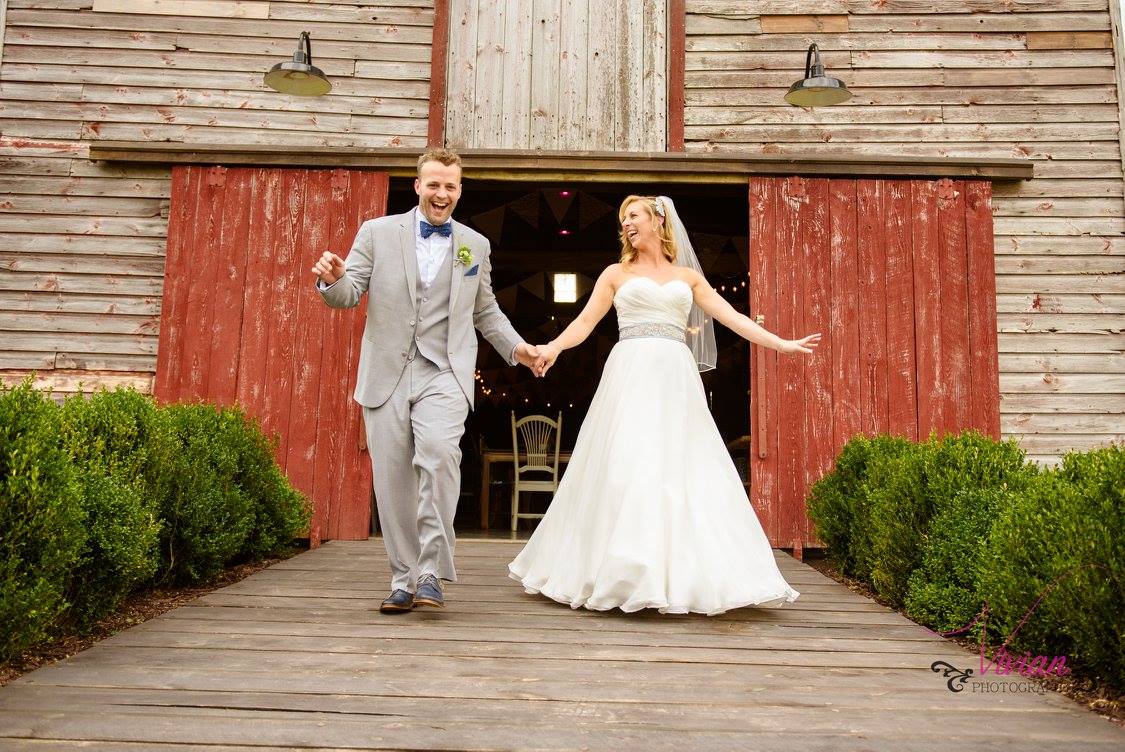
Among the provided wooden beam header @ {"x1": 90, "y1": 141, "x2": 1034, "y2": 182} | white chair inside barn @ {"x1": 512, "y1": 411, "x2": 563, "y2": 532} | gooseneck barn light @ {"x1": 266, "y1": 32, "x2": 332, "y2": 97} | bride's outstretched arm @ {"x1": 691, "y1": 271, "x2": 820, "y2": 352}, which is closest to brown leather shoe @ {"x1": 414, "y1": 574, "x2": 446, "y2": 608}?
bride's outstretched arm @ {"x1": 691, "y1": 271, "x2": 820, "y2": 352}

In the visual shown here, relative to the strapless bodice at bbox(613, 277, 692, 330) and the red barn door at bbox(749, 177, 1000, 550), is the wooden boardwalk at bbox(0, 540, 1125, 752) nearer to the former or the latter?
the strapless bodice at bbox(613, 277, 692, 330)

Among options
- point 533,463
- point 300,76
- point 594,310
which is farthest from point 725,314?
point 533,463

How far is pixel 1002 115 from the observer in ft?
24.0

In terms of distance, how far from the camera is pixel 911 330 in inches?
274

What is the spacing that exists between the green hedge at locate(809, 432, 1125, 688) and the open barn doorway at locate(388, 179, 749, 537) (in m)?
3.44

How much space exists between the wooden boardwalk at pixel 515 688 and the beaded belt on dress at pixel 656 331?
1498 millimetres

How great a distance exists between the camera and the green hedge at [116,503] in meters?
2.99

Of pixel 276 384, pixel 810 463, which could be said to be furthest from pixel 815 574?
pixel 276 384

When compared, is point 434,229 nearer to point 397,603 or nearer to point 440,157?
point 440,157

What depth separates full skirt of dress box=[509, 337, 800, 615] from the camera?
4004 millimetres

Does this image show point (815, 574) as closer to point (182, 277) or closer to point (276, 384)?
point (276, 384)

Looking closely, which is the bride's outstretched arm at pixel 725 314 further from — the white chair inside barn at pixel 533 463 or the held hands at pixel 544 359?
the white chair inside barn at pixel 533 463

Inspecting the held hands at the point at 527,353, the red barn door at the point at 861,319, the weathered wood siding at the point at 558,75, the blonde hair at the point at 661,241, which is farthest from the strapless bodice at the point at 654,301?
the weathered wood siding at the point at 558,75

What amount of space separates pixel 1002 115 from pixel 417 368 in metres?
5.92
